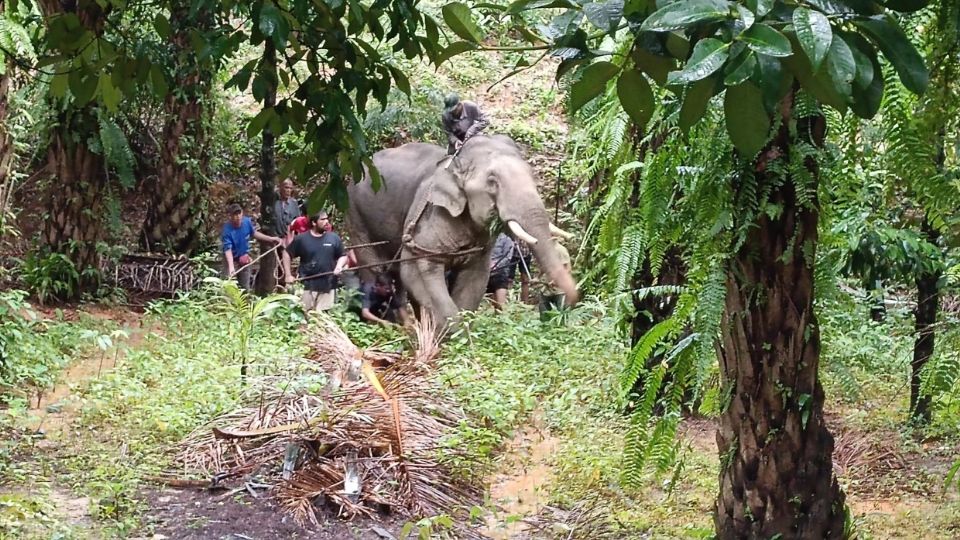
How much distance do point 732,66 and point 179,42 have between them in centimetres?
1285

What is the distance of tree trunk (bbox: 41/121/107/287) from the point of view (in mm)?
12031

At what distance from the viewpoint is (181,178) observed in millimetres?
14367

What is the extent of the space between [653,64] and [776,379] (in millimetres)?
2241

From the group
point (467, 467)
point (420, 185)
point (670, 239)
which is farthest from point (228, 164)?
point (670, 239)

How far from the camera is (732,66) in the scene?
1.55 meters

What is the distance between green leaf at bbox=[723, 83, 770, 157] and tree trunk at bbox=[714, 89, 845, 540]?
1.96 meters

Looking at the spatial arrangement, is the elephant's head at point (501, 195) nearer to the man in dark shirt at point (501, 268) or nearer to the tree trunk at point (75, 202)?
the man in dark shirt at point (501, 268)

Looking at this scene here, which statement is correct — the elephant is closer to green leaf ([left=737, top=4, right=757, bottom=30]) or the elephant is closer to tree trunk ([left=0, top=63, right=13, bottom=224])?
tree trunk ([left=0, top=63, right=13, bottom=224])

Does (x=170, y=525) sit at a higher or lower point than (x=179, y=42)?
lower

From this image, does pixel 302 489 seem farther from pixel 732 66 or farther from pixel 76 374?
pixel 732 66

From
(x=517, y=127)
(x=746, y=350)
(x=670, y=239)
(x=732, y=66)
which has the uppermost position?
(x=517, y=127)

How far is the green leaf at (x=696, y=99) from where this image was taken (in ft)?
5.40

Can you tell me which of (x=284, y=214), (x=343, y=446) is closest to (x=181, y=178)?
(x=284, y=214)

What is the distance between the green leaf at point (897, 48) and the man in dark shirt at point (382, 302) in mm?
9677
